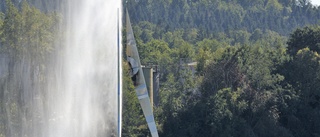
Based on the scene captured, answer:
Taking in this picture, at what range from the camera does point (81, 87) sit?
3356 centimetres

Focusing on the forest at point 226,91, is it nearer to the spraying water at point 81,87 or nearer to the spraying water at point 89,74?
the spraying water at point 81,87

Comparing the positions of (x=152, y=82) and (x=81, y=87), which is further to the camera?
(x=152, y=82)

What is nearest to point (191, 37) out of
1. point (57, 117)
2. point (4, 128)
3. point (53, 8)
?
point (53, 8)

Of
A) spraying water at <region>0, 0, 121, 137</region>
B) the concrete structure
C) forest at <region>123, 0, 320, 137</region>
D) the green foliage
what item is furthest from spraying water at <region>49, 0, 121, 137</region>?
the green foliage

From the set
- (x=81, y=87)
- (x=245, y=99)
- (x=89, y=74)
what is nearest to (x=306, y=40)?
(x=245, y=99)

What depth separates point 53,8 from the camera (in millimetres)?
58406

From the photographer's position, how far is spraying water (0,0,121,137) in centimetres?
2670

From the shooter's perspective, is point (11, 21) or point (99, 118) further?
point (11, 21)

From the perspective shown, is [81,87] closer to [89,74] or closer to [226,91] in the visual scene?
[89,74]

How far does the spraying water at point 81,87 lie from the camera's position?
26703 mm

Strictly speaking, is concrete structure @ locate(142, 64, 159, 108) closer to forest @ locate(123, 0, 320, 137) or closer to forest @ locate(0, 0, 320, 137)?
forest @ locate(0, 0, 320, 137)

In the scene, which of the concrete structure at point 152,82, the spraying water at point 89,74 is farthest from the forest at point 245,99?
the spraying water at point 89,74

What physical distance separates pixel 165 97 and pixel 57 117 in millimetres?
20506

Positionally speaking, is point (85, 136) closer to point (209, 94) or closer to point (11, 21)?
point (209, 94)
